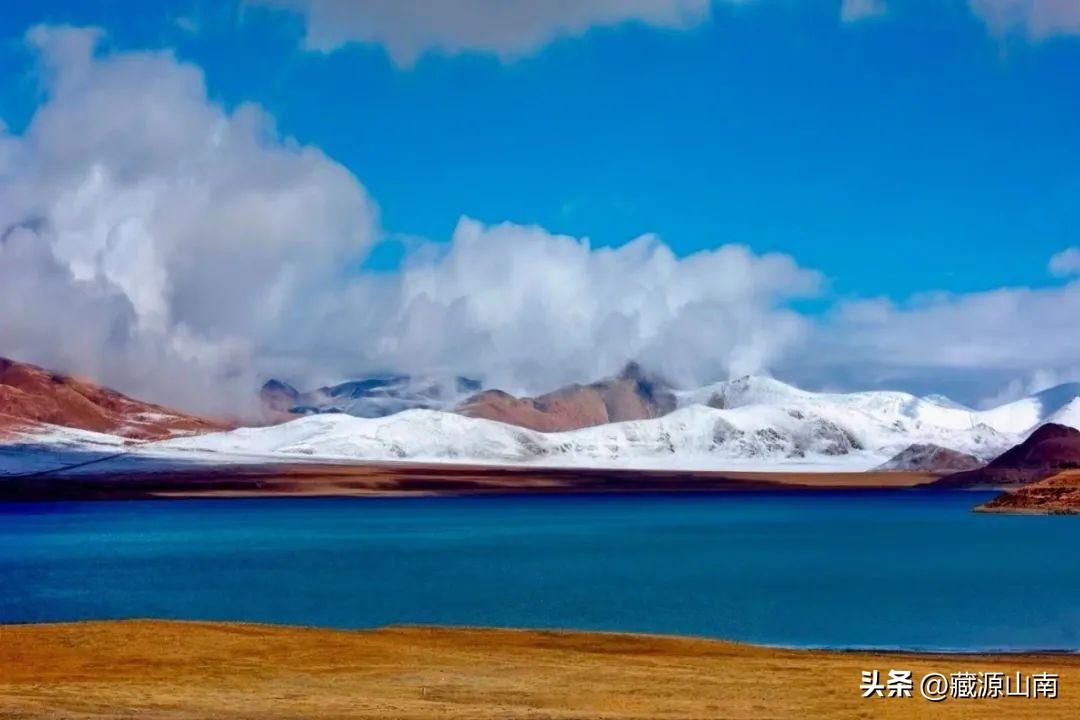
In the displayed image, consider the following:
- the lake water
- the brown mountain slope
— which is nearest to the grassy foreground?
the lake water

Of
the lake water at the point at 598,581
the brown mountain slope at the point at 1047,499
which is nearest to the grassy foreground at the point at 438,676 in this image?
the lake water at the point at 598,581

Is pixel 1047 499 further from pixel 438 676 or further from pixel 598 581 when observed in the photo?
pixel 438 676

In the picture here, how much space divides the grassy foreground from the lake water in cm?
845

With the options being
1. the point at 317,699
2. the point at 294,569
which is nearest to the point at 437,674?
the point at 317,699

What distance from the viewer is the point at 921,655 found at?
121 feet

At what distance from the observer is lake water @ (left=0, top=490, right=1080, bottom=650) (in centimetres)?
4597

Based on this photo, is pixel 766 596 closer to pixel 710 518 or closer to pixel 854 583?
pixel 854 583

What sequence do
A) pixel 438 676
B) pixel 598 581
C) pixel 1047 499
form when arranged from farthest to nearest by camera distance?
1. pixel 1047 499
2. pixel 598 581
3. pixel 438 676

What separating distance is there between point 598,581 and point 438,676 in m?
36.0

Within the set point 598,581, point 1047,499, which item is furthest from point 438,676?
point 1047,499

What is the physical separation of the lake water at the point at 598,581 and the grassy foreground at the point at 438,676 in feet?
27.7

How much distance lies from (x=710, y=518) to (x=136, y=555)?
96.0 metres

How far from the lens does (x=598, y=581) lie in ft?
207

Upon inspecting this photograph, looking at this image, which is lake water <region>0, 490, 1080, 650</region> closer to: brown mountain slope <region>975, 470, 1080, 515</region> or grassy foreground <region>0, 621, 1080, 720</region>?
grassy foreground <region>0, 621, 1080, 720</region>
